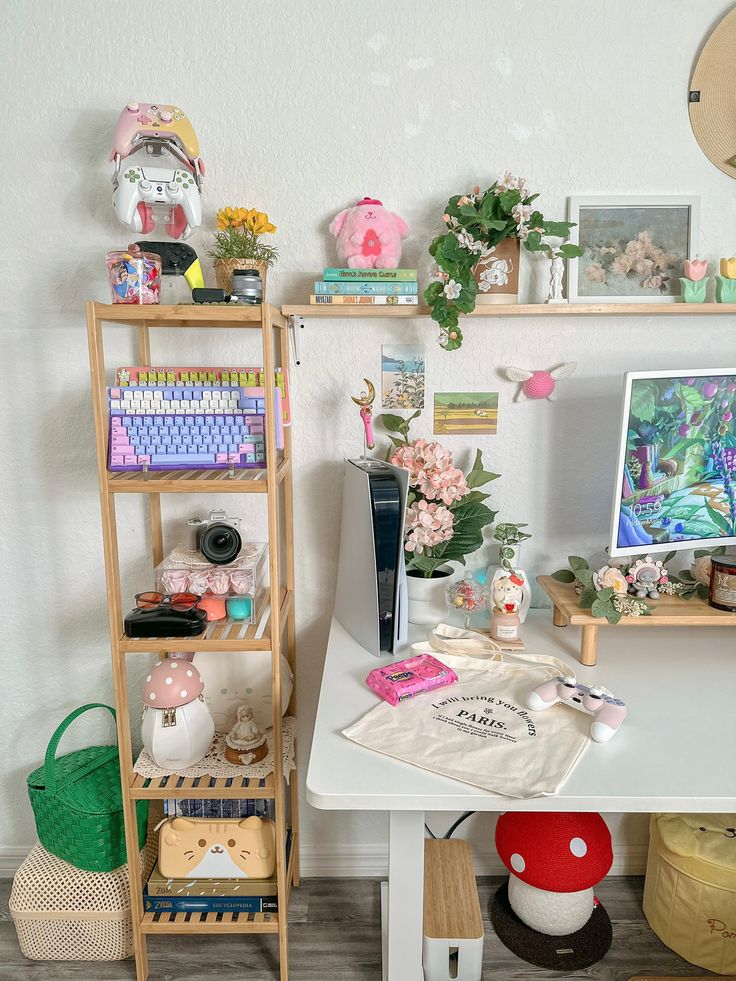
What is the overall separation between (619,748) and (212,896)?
986mm

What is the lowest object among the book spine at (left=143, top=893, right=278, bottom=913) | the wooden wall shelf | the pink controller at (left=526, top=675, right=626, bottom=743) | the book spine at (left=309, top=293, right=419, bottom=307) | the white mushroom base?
the white mushroom base

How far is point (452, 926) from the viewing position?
59.9 inches

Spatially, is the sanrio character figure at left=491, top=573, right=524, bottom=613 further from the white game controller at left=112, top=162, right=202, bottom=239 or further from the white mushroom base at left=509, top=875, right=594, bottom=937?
the white game controller at left=112, top=162, right=202, bottom=239

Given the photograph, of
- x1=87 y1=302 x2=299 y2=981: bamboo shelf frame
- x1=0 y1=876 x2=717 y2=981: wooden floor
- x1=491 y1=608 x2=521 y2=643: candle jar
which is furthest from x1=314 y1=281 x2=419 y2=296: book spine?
x1=0 y1=876 x2=717 y2=981: wooden floor

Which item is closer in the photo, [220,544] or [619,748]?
[619,748]

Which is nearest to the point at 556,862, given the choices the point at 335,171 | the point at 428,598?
the point at 428,598

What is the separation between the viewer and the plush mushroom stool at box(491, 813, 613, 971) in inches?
62.5

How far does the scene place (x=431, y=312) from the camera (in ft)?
4.99

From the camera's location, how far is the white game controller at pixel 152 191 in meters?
1.41

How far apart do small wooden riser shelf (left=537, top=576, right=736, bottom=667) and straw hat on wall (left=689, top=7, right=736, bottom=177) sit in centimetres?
98

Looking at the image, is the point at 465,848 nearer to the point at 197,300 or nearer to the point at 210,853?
the point at 210,853

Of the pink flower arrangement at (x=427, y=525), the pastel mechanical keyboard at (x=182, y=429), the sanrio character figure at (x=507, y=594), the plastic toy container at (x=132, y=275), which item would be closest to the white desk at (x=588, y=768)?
the sanrio character figure at (x=507, y=594)

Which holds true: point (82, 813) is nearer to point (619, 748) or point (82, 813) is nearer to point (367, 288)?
point (619, 748)

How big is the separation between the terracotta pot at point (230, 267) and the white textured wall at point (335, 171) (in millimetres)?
209
